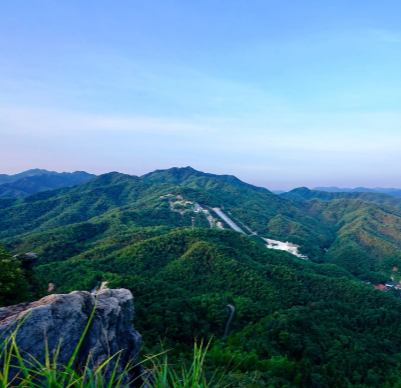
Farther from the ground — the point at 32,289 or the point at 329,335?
the point at 32,289

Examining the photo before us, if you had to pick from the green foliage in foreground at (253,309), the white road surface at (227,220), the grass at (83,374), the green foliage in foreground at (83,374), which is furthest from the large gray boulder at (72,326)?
the white road surface at (227,220)

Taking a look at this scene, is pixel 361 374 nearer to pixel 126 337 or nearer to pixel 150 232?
pixel 126 337

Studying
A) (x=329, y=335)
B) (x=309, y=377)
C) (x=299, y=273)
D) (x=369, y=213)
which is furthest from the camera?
(x=369, y=213)

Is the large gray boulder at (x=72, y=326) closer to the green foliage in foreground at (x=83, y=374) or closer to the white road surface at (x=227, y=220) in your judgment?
the green foliage in foreground at (x=83, y=374)

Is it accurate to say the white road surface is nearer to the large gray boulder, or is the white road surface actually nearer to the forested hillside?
the forested hillside

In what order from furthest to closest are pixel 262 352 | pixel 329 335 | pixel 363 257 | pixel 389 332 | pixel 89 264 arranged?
pixel 363 257, pixel 89 264, pixel 389 332, pixel 329 335, pixel 262 352

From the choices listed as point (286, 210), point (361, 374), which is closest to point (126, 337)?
point (361, 374)

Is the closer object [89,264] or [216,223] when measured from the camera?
[89,264]

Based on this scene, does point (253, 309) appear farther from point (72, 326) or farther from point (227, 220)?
point (227, 220)
